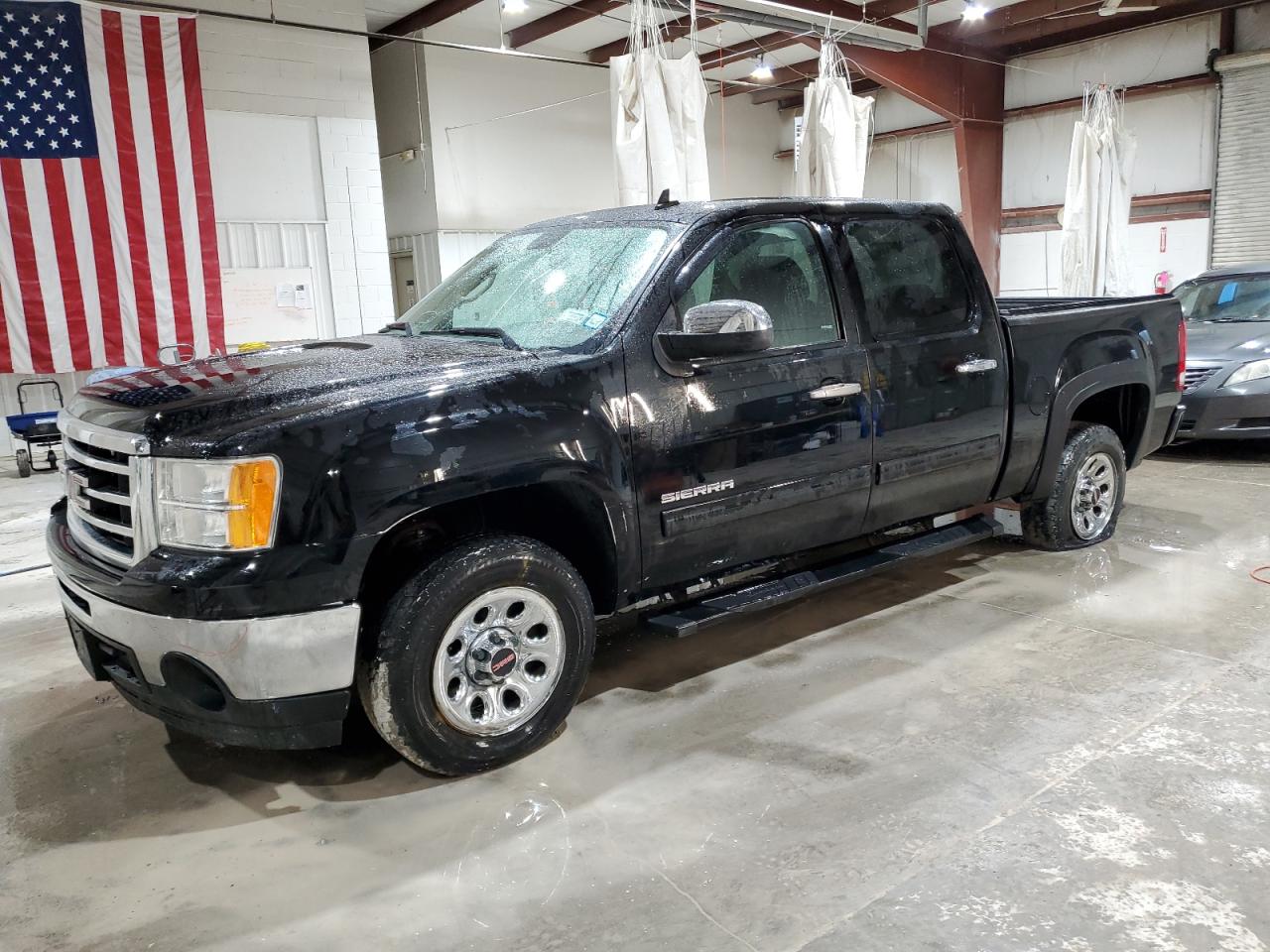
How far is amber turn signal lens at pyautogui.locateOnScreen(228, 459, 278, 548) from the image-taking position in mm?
2467

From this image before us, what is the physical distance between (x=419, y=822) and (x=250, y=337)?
369 inches

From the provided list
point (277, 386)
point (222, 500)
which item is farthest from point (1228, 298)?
point (222, 500)

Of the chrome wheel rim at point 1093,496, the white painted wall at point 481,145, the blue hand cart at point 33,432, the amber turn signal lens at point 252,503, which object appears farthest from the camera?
the white painted wall at point 481,145

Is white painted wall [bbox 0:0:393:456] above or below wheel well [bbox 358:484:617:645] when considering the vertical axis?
above

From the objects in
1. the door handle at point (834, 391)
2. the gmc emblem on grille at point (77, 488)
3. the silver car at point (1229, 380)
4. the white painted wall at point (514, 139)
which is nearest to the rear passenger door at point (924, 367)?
the door handle at point (834, 391)

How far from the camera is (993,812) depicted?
2643 mm

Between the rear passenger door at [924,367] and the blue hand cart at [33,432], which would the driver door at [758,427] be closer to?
the rear passenger door at [924,367]

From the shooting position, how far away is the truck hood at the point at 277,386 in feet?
8.42

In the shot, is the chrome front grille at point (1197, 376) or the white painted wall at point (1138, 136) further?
the white painted wall at point (1138, 136)

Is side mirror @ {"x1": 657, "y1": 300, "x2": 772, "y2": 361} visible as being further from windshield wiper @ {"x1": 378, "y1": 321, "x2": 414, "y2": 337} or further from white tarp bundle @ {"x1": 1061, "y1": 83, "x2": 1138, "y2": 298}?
white tarp bundle @ {"x1": 1061, "y1": 83, "x2": 1138, "y2": 298}

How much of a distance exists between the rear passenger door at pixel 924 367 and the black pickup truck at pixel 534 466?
1cm

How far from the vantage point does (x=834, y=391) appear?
11.8 ft

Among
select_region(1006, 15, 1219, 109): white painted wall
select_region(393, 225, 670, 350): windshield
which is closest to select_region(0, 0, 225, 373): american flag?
select_region(393, 225, 670, 350): windshield

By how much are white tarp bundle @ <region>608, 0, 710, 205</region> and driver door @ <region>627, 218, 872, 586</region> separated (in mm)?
2700
